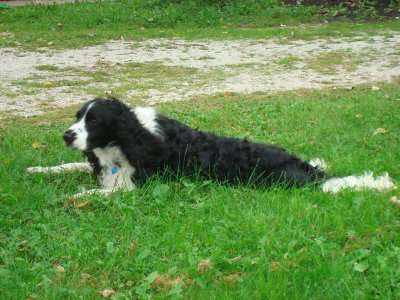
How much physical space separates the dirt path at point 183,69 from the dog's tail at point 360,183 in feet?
12.6

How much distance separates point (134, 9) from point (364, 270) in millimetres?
13532

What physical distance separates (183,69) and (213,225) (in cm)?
635

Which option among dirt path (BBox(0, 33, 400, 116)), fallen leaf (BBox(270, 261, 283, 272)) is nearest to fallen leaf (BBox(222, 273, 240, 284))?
fallen leaf (BBox(270, 261, 283, 272))

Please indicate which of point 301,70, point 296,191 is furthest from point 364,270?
point 301,70

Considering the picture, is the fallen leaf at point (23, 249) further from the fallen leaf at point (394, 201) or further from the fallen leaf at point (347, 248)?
the fallen leaf at point (394, 201)

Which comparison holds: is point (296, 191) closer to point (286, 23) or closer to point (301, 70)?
point (301, 70)

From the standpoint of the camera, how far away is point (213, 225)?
165 inches

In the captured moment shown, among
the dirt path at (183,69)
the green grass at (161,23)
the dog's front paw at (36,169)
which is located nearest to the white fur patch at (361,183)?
the dog's front paw at (36,169)

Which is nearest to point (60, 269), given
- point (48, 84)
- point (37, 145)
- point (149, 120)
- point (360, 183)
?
point (149, 120)

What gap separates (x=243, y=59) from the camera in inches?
436

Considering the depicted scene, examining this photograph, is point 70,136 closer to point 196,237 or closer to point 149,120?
point 149,120

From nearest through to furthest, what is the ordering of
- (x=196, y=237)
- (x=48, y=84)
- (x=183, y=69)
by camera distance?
(x=196, y=237) < (x=48, y=84) < (x=183, y=69)

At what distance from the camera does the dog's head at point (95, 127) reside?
5043 mm

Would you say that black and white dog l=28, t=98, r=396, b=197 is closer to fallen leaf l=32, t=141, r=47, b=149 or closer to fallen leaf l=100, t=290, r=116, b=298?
fallen leaf l=32, t=141, r=47, b=149
